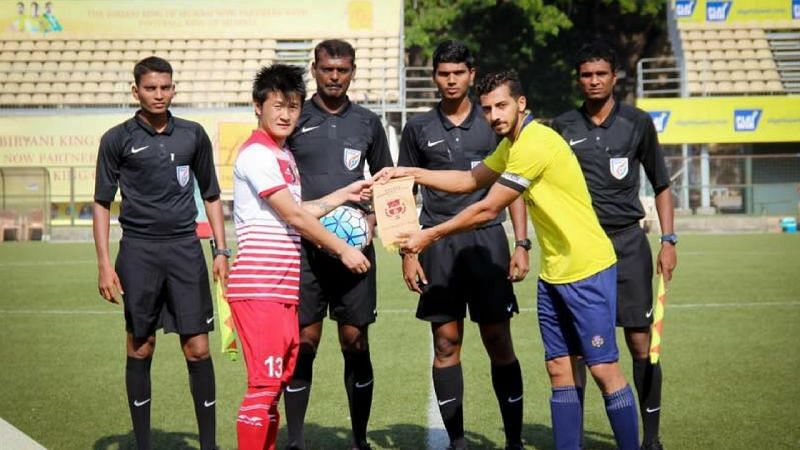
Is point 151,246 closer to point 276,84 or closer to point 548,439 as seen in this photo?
point 276,84

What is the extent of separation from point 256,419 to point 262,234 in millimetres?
912

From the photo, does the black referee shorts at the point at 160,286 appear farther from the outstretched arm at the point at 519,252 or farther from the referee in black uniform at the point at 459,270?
the outstretched arm at the point at 519,252

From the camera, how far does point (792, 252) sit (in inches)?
783

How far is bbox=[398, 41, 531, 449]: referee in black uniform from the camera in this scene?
21.9 ft

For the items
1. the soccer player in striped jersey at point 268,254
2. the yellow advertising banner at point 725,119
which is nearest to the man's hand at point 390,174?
the soccer player in striped jersey at point 268,254

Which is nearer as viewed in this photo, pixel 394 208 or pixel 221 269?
pixel 394 208

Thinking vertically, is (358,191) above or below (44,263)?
above

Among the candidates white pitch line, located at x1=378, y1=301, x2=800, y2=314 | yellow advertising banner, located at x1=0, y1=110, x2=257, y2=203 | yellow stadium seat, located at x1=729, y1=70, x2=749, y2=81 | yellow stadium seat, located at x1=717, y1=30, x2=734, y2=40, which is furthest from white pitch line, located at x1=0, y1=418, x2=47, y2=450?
yellow stadium seat, located at x1=717, y1=30, x2=734, y2=40

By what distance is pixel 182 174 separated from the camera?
650 cm

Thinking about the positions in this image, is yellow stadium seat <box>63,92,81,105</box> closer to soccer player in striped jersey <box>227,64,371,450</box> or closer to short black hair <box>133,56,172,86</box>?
short black hair <box>133,56,172,86</box>

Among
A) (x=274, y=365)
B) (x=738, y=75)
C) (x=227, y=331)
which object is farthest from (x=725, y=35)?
(x=274, y=365)

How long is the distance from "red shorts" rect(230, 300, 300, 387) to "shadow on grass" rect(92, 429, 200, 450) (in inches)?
65.1

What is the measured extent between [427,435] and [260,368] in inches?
80.5

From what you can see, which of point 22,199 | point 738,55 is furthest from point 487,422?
point 738,55
